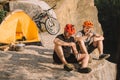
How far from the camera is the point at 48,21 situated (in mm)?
19141

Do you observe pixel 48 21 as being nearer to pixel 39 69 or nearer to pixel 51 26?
pixel 51 26

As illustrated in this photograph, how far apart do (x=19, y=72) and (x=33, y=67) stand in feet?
2.12

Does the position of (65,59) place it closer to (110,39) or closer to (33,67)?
(33,67)

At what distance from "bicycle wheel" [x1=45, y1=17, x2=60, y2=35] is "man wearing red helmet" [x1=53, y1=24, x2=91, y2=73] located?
7.37 m

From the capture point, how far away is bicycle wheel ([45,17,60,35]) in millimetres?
19119

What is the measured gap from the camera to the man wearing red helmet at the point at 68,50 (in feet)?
37.3

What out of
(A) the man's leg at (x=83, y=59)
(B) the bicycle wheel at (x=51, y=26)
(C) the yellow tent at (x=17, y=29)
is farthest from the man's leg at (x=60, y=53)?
(B) the bicycle wheel at (x=51, y=26)

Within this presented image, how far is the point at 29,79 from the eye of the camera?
1099cm

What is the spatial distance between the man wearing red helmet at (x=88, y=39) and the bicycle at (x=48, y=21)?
655 centimetres

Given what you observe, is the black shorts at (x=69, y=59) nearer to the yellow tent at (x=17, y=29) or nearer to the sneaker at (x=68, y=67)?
the sneaker at (x=68, y=67)

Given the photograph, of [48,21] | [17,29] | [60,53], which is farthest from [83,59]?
[48,21]

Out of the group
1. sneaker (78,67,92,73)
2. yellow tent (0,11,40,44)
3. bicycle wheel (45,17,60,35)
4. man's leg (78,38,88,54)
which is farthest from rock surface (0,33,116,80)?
bicycle wheel (45,17,60,35)

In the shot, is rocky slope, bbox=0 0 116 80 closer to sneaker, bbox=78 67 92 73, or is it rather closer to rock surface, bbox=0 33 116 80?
rock surface, bbox=0 33 116 80

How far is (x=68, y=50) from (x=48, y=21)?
7.59 metres
